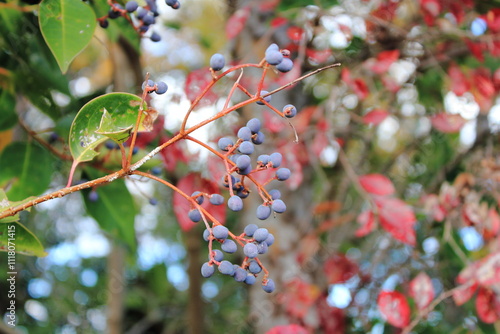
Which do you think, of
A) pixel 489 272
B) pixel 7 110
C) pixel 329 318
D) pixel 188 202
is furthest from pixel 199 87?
pixel 329 318

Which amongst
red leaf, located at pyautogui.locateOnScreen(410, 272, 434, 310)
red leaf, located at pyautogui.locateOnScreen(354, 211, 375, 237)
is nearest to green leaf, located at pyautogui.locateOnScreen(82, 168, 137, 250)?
red leaf, located at pyautogui.locateOnScreen(354, 211, 375, 237)

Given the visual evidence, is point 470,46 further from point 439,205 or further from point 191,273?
point 191,273

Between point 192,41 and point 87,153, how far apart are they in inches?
115

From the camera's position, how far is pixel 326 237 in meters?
1.88

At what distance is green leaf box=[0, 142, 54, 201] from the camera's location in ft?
2.90

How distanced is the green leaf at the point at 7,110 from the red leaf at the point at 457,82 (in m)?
1.13

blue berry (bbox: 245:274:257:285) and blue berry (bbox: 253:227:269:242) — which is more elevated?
blue berry (bbox: 253:227:269:242)

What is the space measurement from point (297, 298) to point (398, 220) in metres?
0.35

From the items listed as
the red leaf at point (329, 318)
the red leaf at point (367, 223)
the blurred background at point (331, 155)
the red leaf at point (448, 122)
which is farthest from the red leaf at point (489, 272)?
the red leaf at point (329, 318)

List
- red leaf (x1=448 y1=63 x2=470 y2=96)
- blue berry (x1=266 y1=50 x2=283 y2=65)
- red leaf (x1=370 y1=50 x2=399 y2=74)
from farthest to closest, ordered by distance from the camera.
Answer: red leaf (x1=448 y1=63 x2=470 y2=96), red leaf (x1=370 y1=50 x2=399 y2=74), blue berry (x1=266 y1=50 x2=283 y2=65)

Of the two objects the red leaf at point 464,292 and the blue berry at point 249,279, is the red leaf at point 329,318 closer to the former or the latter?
the red leaf at point 464,292

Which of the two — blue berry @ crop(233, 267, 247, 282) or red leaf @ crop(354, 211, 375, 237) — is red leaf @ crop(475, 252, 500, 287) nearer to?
red leaf @ crop(354, 211, 375, 237)

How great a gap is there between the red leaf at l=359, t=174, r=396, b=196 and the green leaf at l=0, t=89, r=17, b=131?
800 mm

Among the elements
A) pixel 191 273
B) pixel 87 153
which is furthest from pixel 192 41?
pixel 87 153
